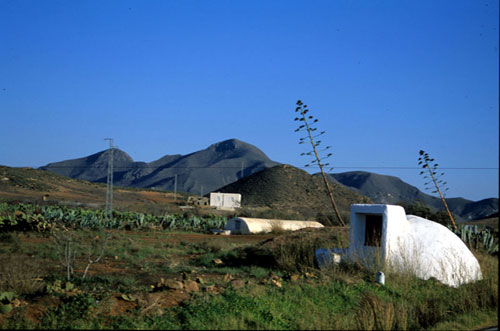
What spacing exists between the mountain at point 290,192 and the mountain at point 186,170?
221 feet

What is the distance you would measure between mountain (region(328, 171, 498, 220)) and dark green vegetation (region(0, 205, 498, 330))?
4049 inches

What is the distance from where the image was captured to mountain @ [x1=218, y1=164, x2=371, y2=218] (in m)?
62.8

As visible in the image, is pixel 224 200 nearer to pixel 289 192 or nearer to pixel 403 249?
pixel 289 192

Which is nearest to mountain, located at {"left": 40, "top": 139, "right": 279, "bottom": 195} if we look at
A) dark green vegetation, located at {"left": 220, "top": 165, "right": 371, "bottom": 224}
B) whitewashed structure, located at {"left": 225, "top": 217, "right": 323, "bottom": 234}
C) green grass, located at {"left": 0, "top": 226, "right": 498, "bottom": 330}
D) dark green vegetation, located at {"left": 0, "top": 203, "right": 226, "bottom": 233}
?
dark green vegetation, located at {"left": 220, "top": 165, "right": 371, "bottom": 224}

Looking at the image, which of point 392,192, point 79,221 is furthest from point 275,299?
point 392,192

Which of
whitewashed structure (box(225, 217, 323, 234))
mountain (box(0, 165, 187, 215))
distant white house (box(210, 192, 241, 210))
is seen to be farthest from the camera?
distant white house (box(210, 192, 241, 210))

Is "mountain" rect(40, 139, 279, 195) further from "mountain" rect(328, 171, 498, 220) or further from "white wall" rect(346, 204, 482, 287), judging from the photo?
"white wall" rect(346, 204, 482, 287)

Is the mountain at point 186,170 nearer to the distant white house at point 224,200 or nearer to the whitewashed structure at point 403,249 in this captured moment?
the distant white house at point 224,200

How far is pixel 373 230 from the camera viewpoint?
47.5ft

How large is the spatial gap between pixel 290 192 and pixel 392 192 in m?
79.8

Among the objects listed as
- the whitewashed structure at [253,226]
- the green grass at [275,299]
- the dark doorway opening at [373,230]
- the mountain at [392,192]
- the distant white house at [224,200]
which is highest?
the mountain at [392,192]

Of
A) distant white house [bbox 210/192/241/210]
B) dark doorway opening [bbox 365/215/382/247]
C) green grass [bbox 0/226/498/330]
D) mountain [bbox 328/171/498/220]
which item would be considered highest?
mountain [bbox 328/171/498/220]

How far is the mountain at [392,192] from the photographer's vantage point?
115175 millimetres

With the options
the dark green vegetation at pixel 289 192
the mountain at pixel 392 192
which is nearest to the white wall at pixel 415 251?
the dark green vegetation at pixel 289 192
